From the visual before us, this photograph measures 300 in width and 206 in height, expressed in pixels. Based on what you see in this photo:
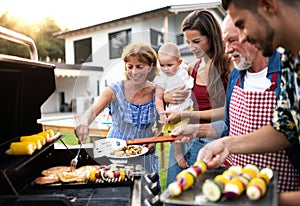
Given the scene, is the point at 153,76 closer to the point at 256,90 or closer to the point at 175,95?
the point at 175,95

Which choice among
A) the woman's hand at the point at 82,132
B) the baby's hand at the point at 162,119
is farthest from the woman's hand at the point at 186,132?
the woman's hand at the point at 82,132

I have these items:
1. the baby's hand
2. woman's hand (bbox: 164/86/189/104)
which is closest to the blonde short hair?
woman's hand (bbox: 164/86/189/104)

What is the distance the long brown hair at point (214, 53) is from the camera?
2.24m

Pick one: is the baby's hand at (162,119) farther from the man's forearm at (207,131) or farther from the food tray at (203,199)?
the food tray at (203,199)

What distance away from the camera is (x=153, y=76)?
2.19m

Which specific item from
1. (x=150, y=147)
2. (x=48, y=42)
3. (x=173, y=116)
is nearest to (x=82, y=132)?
(x=150, y=147)

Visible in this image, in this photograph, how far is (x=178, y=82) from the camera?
88.8 inches

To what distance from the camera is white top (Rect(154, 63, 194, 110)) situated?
220 cm

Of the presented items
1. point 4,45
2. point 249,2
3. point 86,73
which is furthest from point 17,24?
point 249,2

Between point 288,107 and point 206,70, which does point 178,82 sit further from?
point 288,107

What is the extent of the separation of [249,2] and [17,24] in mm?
24905

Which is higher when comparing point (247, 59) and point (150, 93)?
point (247, 59)

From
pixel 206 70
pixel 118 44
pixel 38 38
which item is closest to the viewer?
pixel 118 44

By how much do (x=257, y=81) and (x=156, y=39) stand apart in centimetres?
78
